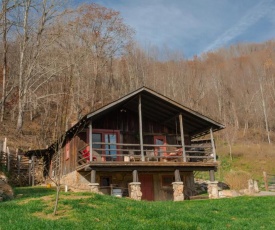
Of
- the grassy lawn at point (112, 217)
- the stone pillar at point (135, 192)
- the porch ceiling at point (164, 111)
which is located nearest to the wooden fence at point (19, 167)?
the porch ceiling at point (164, 111)

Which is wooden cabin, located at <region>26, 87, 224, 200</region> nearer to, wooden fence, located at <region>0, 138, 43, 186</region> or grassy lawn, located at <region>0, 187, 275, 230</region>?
wooden fence, located at <region>0, 138, 43, 186</region>

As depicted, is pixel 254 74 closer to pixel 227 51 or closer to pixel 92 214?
pixel 227 51

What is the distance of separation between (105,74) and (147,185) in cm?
3782

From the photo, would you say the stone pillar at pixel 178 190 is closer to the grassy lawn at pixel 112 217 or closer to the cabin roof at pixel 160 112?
the cabin roof at pixel 160 112

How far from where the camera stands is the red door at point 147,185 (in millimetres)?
23000

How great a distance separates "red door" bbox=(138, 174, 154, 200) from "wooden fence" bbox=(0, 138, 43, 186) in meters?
9.43

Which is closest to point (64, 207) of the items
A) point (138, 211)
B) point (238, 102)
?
point (138, 211)

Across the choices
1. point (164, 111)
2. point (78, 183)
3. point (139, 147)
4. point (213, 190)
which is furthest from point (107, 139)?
point (213, 190)

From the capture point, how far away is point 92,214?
1083 cm

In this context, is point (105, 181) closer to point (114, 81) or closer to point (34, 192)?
point (34, 192)

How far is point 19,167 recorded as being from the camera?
94.1 ft

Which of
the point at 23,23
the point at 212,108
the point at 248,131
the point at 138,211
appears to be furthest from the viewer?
the point at 212,108

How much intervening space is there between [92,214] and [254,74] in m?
68.2

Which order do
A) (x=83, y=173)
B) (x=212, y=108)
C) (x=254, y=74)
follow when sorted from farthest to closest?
(x=254, y=74) → (x=212, y=108) → (x=83, y=173)
